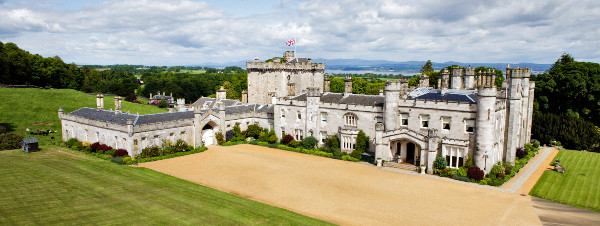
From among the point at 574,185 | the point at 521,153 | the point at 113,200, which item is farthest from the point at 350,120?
the point at 113,200

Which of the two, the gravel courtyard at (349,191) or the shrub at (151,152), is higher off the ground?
the shrub at (151,152)

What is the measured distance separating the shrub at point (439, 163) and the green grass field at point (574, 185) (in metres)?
6.69

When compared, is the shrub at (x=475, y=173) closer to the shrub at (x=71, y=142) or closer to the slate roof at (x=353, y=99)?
the slate roof at (x=353, y=99)

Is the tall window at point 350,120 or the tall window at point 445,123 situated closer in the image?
the tall window at point 445,123

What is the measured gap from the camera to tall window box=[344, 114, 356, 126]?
40438 millimetres

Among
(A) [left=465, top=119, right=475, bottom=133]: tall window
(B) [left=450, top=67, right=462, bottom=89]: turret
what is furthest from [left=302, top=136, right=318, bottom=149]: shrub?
(B) [left=450, top=67, right=462, bottom=89]: turret

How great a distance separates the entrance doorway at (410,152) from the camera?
1416 inches

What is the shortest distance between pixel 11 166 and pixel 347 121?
3067 cm

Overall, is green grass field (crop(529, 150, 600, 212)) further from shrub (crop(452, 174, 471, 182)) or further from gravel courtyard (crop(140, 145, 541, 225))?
shrub (crop(452, 174, 471, 182))

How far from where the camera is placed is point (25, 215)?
19.0 metres

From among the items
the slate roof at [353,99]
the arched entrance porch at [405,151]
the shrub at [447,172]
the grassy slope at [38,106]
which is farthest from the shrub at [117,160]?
the shrub at [447,172]

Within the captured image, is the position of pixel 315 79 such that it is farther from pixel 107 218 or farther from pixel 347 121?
pixel 107 218

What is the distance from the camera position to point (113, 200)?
22453 millimetres

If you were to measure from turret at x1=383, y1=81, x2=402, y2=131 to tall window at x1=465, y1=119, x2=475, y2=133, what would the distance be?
21.3 ft
